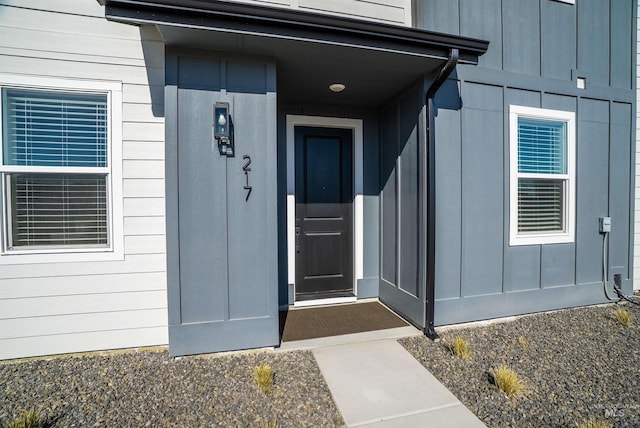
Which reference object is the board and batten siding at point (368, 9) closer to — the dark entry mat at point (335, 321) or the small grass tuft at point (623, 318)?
the dark entry mat at point (335, 321)

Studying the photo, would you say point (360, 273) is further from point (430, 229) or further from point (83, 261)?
point (83, 261)

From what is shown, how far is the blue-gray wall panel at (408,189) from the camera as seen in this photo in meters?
3.11

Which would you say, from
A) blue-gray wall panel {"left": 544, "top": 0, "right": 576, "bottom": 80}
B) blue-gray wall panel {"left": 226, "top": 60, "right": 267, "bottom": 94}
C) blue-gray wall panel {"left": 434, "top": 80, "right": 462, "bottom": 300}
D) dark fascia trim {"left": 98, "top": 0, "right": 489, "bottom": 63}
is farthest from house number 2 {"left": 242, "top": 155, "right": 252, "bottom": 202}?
blue-gray wall panel {"left": 544, "top": 0, "right": 576, "bottom": 80}

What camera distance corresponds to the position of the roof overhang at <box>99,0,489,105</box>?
2076mm

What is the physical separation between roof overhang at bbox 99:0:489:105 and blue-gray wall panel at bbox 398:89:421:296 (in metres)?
0.33

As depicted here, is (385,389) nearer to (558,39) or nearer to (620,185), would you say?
(620,185)

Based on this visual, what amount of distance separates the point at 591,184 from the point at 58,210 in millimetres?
5746

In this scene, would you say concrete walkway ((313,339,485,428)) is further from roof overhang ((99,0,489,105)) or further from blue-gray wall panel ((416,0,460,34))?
blue-gray wall panel ((416,0,460,34))

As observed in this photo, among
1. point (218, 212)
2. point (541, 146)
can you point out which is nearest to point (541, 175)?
point (541, 146)

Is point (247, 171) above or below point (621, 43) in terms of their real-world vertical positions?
below

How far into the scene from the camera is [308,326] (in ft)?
10.2

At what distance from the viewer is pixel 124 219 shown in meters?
2.69

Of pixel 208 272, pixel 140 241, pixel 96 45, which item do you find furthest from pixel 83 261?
pixel 96 45

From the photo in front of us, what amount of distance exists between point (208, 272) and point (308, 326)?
1.21 meters
